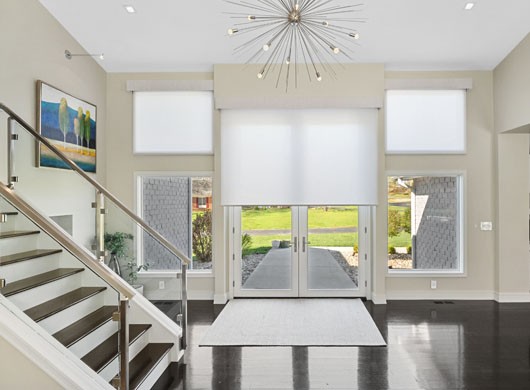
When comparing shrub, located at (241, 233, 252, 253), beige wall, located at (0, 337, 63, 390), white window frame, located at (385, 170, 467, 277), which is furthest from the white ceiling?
beige wall, located at (0, 337, 63, 390)

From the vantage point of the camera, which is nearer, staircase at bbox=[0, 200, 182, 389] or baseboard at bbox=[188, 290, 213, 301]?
staircase at bbox=[0, 200, 182, 389]

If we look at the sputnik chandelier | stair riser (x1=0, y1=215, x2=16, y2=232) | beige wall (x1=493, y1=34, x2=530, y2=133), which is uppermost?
the sputnik chandelier

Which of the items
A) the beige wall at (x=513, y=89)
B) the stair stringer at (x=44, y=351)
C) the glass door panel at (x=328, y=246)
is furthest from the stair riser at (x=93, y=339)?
the beige wall at (x=513, y=89)

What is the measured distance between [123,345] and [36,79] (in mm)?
3474

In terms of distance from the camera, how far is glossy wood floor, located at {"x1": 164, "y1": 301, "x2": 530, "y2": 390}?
3.52 metres

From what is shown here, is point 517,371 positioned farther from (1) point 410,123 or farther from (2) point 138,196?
(2) point 138,196

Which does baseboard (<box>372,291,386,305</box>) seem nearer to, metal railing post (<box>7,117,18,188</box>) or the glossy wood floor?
the glossy wood floor

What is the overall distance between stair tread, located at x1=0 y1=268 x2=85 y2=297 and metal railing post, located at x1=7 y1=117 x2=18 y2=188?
1021 millimetres

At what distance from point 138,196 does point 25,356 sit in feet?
13.2

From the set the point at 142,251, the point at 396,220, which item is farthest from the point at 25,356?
the point at 396,220

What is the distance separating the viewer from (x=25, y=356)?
2.57 m

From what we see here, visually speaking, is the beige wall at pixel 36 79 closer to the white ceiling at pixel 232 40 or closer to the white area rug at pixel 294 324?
the white ceiling at pixel 232 40

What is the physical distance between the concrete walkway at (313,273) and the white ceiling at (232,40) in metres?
3.06

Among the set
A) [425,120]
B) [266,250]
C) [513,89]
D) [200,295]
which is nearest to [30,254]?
[200,295]
